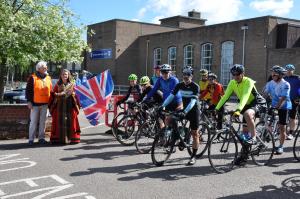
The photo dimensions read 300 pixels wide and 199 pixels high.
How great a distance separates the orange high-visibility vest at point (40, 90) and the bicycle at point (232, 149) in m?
4.40

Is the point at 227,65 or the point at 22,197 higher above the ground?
the point at 227,65

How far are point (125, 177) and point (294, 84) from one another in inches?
216

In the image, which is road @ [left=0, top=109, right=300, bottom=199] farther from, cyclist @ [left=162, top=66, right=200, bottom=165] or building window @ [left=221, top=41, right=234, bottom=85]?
building window @ [left=221, top=41, right=234, bottom=85]

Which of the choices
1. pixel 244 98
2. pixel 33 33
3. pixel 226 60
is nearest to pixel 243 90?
pixel 244 98

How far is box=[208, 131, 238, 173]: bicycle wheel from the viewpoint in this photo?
24.3ft

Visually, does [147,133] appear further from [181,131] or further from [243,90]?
[243,90]

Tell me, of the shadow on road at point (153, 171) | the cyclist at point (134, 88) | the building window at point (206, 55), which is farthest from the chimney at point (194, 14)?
the shadow on road at point (153, 171)

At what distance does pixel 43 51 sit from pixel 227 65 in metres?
28.9

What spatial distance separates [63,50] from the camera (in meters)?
14.3

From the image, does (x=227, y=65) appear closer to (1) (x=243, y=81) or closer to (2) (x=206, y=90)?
(2) (x=206, y=90)

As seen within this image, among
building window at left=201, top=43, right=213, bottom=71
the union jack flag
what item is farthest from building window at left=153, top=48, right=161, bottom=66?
the union jack flag

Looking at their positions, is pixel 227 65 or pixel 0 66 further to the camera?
pixel 227 65

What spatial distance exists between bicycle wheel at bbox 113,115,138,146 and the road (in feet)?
2.85

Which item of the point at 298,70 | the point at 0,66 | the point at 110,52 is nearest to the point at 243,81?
the point at 0,66
